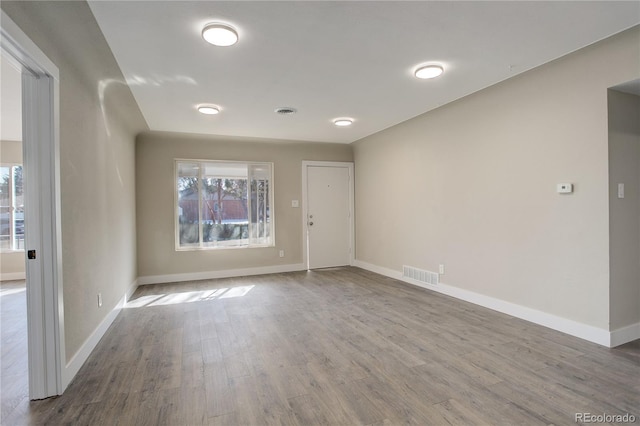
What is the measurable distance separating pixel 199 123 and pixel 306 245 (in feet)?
9.59

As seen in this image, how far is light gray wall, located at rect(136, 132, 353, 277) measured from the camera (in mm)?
5266

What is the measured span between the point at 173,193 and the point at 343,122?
10.1ft

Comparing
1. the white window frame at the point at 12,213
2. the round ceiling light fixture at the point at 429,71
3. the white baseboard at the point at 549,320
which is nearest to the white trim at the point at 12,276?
the white window frame at the point at 12,213

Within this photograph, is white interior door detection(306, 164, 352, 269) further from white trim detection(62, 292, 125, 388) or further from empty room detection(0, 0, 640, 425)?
white trim detection(62, 292, 125, 388)

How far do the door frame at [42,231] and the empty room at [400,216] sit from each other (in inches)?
0.5

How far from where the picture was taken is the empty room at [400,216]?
202 centimetres

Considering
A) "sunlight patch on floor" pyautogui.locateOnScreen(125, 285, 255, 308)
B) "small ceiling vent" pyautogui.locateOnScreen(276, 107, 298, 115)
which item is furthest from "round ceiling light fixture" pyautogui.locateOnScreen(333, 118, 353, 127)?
"sunlight patch on floor" pyautogui.locateOnScreen(125, 285, 255, 308)

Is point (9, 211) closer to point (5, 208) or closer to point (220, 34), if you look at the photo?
point (5, 208)

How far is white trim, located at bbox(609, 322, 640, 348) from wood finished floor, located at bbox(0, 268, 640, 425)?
2.1 inches

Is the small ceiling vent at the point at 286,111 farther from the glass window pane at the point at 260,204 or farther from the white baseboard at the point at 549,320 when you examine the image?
the white baseboard at the point at 549,320

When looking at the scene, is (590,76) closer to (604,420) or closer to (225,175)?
(604,420)

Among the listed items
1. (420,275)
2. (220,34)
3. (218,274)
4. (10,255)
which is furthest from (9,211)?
(420,275)

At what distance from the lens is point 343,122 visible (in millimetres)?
4688

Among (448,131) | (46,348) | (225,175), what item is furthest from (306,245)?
(46,348)
